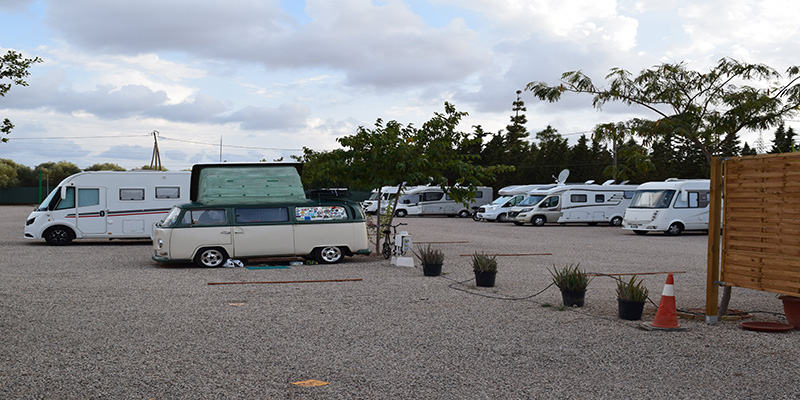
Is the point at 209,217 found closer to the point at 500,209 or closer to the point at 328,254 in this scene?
the point at 328,254

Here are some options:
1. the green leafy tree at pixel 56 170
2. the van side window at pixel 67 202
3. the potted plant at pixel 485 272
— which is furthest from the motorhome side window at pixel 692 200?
the green leafy tree at pixel 56 170

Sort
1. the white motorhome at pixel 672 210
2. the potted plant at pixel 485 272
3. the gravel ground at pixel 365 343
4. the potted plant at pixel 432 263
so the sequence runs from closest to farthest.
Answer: the gravel ground at pixel 365 343
the potted plant at pixel 485 272
the potted plant at pixel 432 263
the white motorhome at pixel 672 210

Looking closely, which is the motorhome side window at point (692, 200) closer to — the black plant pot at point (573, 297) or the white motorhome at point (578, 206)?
the white motorhome at point (578, 206)

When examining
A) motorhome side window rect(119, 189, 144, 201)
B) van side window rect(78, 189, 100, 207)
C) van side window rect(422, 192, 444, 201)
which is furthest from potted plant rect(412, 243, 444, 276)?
van side window rect(422, 192, 444, 201)

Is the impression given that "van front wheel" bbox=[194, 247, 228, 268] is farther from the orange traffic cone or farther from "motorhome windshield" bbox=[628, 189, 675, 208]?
"motorhome windshield" bbox=[628, 189, 675, 208]

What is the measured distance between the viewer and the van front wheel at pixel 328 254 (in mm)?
15133

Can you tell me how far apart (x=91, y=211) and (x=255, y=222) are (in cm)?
815

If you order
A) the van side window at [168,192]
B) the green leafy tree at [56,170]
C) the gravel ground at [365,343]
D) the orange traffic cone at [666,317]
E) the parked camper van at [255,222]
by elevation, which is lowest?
the gravel ground at [365,343]

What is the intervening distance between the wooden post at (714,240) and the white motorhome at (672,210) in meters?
19.6

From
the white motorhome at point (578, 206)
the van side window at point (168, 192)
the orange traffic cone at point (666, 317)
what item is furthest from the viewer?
the white motorhome at point (578, 206)

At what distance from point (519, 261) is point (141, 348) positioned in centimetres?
1060

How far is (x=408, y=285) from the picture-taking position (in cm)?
1148

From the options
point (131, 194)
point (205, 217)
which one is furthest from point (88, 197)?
point (205, 217)

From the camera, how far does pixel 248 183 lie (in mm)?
15812
